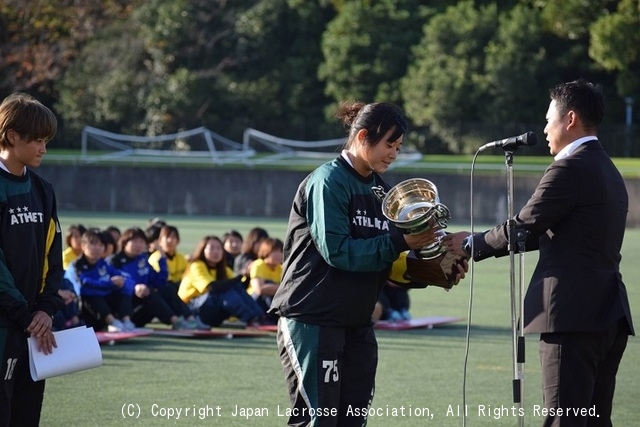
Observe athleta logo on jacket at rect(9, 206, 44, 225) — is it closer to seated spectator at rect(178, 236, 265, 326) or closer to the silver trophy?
the silver trophy

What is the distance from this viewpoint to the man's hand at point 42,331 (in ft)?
17.5

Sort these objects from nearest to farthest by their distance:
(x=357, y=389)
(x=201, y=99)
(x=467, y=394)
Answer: (x=357, y=389) < (x=467, y=394) < (x=201, y=99)

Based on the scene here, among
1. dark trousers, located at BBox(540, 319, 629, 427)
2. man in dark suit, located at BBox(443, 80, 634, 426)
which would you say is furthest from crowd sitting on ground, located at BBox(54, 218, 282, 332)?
dark trousers, located at BBox(540, 319, 629, 427)

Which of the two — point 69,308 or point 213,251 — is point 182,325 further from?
point 69,308

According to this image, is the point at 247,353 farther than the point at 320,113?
No

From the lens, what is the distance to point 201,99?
42500 mm

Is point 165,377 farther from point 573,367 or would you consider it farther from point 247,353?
point 573,367

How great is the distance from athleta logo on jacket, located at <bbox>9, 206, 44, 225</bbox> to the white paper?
1.71ft

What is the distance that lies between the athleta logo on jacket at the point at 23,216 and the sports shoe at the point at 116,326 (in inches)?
243

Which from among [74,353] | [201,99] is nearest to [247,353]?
[74,353]

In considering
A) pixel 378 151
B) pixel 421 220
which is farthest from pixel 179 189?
pixel 421 220

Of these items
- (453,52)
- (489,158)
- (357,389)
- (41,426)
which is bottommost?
(41,426)

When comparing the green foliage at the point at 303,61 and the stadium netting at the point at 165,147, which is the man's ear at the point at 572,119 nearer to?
the stadium netting at the point at 165,147

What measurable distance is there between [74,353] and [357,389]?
4.24ft
